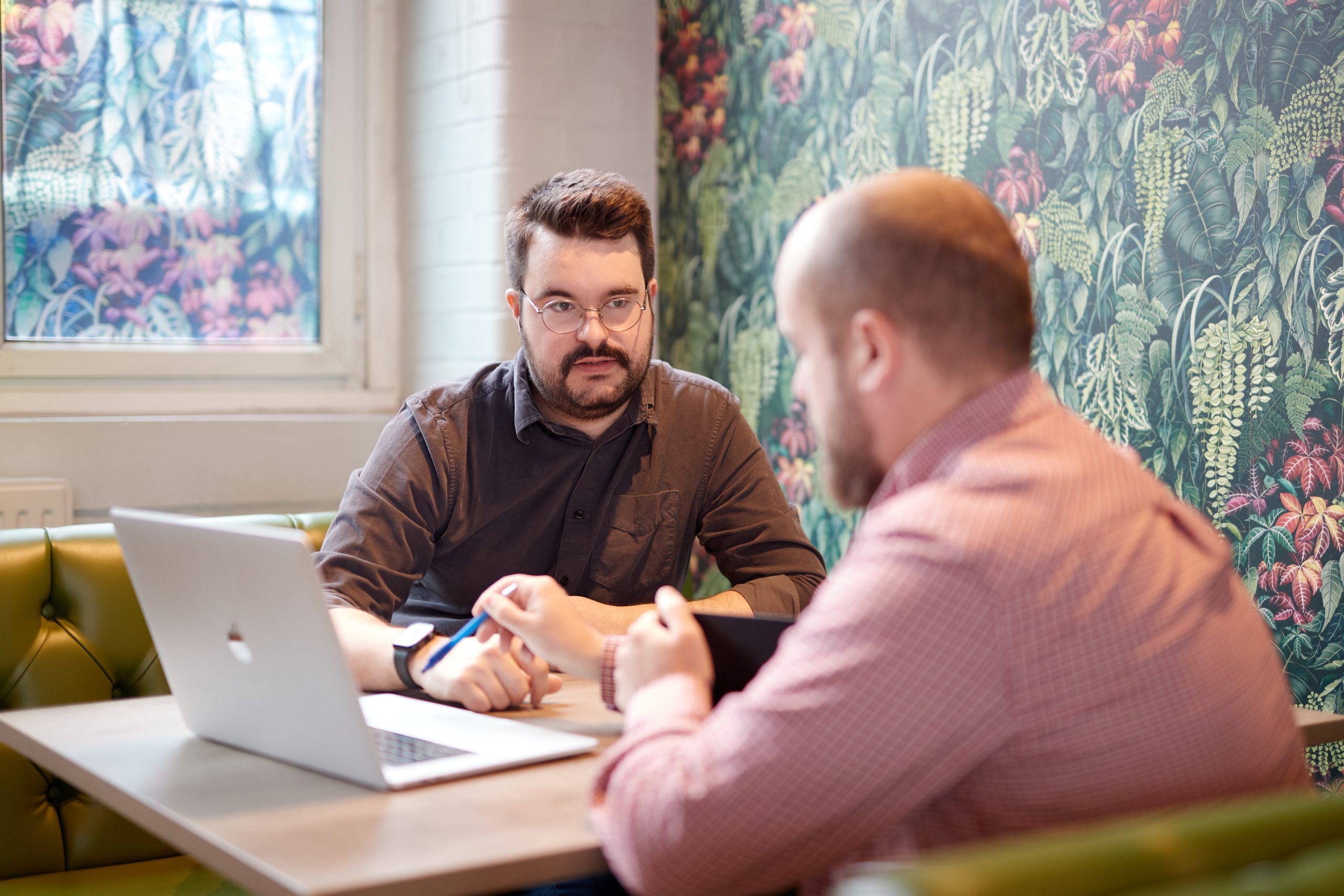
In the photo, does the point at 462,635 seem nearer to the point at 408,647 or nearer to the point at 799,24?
the point at 408,647

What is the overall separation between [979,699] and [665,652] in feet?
1.10

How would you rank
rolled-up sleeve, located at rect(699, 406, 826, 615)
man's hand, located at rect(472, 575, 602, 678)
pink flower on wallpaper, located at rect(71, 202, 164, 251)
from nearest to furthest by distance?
man's hand, located at rect(472, 575, 602, 678), rolled-up sleeve, located at rect(699, 406, 826, 615), pink flower on wallpaper, located at rect(71, 202, 164, 251)

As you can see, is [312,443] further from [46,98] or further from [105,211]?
[46,98]

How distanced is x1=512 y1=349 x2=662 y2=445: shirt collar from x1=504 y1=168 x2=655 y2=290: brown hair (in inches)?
5.0

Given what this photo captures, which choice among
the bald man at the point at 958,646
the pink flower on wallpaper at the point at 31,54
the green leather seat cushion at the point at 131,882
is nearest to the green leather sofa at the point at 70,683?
the green leather seat cushion at the point at 131,882

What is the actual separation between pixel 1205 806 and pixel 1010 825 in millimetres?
127

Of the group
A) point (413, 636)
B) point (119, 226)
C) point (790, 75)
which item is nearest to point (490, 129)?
point (790, 75)

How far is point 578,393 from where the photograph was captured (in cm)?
191

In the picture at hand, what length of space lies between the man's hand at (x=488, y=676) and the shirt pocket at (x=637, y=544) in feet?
1.64

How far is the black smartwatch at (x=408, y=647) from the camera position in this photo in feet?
4.82

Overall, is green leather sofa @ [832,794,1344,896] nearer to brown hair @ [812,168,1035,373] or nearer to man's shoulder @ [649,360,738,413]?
brown hair @ [812,168,1035,373]

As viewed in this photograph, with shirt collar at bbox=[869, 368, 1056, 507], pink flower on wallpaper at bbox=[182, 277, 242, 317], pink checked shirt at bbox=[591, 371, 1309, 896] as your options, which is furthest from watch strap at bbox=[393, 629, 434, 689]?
pink flower on wallpaper at bbox=[182, 277, 242, 317]

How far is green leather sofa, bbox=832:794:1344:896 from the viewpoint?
0.61m

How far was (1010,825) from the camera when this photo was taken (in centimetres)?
89
